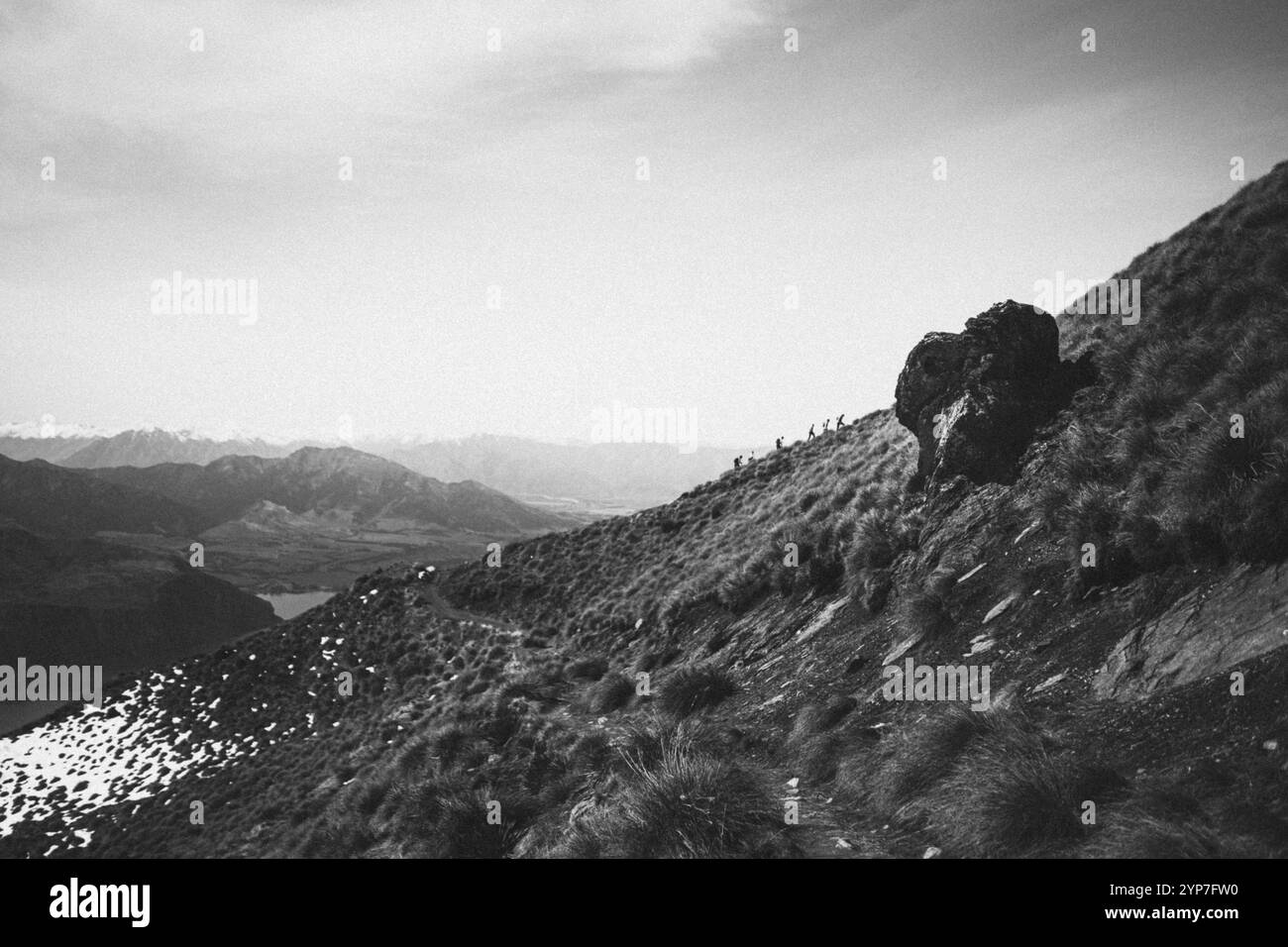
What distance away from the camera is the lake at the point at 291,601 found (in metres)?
171

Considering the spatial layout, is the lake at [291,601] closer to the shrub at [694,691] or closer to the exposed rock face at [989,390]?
the shrub at [694,691]

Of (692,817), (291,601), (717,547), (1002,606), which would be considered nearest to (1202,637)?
(1002,606)

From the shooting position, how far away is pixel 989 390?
45.9ft

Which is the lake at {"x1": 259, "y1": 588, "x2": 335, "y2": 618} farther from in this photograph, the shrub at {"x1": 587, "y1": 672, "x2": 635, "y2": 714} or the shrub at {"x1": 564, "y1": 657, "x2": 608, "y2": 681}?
the shrub at {"x1": 587, "y1": 672, "x2": 635, "y2": 714}

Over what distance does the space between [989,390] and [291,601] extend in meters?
211

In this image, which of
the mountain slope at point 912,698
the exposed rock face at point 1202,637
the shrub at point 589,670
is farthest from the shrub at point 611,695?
the exposed rock face at point 1202,637

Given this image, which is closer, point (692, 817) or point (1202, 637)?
point (1202, 637)

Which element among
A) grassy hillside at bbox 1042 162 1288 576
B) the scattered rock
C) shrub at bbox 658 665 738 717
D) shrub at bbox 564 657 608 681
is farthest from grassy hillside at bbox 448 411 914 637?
the scattered rock

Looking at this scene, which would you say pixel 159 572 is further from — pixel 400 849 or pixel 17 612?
pixel 400 849

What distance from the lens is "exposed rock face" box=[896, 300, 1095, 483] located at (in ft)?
44.0

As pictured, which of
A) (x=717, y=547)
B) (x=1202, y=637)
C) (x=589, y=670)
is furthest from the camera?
(x=717, y=547)

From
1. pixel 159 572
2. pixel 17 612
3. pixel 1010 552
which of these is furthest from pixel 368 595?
pixel 159 572

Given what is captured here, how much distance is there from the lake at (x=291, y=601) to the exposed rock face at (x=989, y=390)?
184025 millimetres

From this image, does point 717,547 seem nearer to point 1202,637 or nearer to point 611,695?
point 611,695
